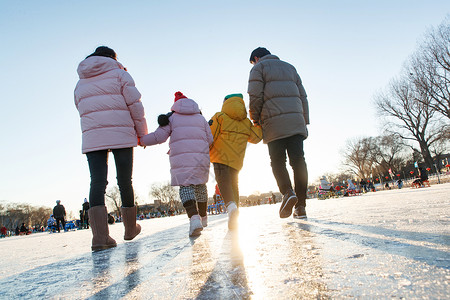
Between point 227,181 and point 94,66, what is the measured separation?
5.71ft

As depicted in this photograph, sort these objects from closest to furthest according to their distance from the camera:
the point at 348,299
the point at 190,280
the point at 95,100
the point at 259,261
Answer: the point at 348,299 → the point at 190,280 → the point at 259,261 → the point at 95,100

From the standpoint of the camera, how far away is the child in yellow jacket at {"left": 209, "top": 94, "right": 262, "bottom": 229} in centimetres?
336

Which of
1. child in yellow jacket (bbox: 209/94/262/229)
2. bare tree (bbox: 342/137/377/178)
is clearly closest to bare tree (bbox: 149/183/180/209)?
bare tree (bbox: 342/137/377/178)

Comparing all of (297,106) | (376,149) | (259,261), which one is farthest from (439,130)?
(259,261)

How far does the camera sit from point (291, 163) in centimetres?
330

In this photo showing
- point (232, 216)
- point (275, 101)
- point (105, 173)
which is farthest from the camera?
point (275, 101)

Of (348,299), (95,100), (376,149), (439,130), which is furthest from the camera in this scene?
(376,149)

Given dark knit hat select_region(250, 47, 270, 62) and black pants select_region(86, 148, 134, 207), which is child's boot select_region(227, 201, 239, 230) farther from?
dark knit hat select_region(250, 47, 270, 62)

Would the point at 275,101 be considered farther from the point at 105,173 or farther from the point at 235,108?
the point at 105,173

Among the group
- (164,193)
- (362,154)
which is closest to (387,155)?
(362,154)

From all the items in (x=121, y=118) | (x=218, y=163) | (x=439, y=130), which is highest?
(x=439, y=130)

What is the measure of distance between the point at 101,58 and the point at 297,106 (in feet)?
6.91

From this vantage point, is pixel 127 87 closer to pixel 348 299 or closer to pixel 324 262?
pixel 324 262

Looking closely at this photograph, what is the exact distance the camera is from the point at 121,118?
9.11 feet
